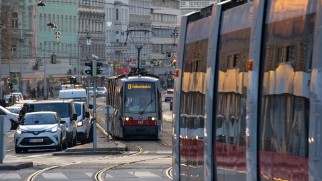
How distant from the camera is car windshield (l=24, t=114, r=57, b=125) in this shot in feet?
144

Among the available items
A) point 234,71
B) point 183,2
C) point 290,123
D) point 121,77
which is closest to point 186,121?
point 234,71

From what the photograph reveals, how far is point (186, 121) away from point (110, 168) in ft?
51.0

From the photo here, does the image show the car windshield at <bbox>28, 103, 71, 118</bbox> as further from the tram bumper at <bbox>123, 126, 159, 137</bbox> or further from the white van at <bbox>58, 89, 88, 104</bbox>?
the white van at <bbox>58, 89, 88, 104</bbox>

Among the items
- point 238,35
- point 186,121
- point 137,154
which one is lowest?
point 137,154

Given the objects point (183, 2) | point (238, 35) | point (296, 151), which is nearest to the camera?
point (296, 151)

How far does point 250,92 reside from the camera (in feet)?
37.7

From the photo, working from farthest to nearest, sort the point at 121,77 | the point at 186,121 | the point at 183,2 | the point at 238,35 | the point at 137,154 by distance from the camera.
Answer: the point at 183,2 → the point at 121,77 → the point at 137,154 → the point at 186,121 → the point at 238,35

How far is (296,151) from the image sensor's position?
9945mm

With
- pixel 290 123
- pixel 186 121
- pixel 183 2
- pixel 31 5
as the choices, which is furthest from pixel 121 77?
pixel 183 2

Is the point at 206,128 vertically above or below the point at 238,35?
below

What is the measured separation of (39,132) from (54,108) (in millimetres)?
5082

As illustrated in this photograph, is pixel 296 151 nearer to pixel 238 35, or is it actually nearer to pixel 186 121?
pixel 238 35

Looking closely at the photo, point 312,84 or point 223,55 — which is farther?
point 223,55

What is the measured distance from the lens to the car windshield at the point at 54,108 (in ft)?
158
